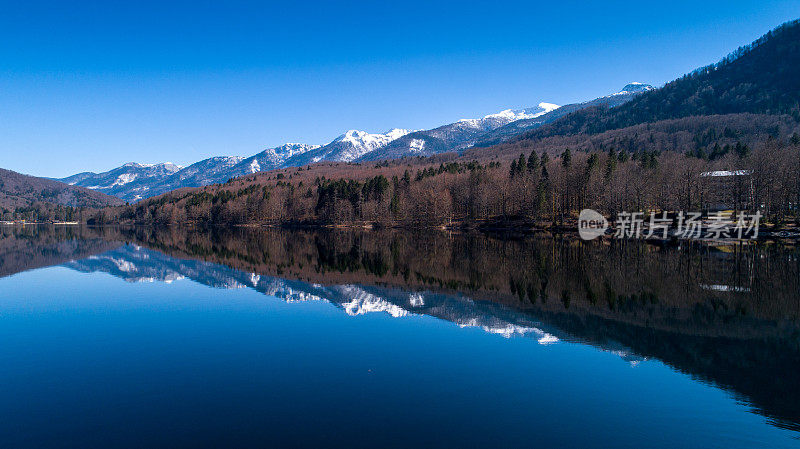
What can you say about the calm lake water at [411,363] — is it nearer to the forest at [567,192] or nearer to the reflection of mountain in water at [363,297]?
the reflection of mountain in water at [363,297]

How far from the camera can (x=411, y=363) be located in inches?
641

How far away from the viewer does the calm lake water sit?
10.9 metres

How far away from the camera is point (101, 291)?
110 ft

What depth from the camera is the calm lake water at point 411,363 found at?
1095 cm

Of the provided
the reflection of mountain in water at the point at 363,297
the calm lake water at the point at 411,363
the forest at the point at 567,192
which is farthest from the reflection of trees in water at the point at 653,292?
the forest at the point at 567,192

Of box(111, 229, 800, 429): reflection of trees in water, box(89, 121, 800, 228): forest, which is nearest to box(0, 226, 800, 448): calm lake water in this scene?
box(111, 229, 800, 429): reflection of trees in water

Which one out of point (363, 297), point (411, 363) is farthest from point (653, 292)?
point (411, 363)

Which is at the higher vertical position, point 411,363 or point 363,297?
point 363,297

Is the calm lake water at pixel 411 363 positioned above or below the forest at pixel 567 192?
below

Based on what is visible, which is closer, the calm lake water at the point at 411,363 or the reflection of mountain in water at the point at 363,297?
the calm lake water at the point at 411,363

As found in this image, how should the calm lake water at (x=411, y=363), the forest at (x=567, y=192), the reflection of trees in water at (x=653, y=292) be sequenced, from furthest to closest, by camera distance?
1. the forest at (x=567, y=192)
2. the reflection of trees in water at (x=653, y=292)
3. the calm lake water at (x=411, y=363)

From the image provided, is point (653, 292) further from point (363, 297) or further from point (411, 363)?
point (411, 363)

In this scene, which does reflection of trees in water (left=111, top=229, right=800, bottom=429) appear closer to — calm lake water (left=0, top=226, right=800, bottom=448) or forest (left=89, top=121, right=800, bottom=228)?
calm lake water (left=0, top=226, right=800, bottom=448)

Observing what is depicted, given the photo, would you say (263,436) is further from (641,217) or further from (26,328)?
(641,217)
